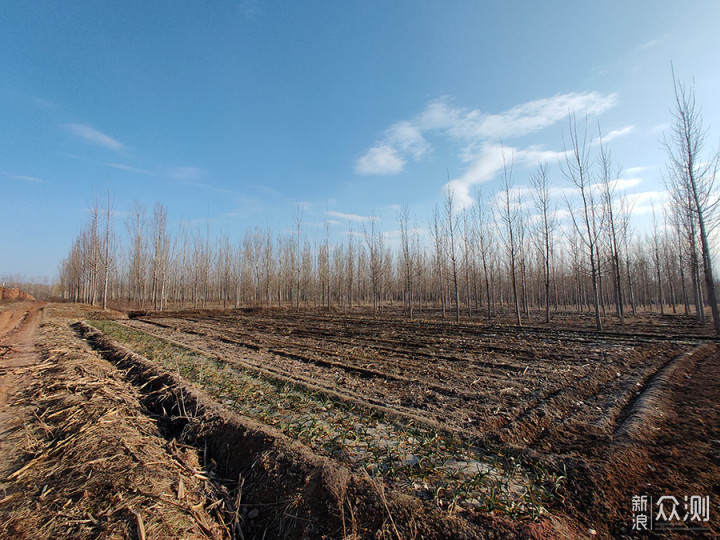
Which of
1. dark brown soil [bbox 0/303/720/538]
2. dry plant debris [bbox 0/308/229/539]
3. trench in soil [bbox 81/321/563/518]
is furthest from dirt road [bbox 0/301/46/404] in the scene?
trench in soil [bbox 81/321/563/518]

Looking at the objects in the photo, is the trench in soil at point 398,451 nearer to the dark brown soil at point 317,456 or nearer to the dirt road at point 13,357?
the dark brown soil at point 317,456

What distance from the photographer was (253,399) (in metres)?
4.32

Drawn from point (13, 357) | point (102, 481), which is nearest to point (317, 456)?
point (102, 481)

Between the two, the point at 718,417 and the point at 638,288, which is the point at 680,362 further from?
the point at 638,288

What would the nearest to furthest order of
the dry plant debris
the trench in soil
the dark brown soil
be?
the dry plant debris → the dark brown soil → the trench in soil

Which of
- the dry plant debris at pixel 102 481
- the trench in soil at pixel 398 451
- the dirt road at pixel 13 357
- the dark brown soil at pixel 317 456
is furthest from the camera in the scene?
the dirt road at pixel 13 357

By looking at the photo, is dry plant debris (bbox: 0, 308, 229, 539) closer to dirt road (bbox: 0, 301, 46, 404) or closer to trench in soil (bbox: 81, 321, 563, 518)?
trench in soil (bbox: 81, 321, 563, 518)

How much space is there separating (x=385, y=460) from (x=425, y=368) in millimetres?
3757

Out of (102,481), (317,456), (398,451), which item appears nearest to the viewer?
(102,481)

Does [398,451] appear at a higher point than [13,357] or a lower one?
lower

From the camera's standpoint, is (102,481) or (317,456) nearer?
(102,481)

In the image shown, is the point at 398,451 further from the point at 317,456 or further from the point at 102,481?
the point at 102,481

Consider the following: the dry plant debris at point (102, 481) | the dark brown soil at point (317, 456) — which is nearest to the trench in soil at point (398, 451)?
the dark brown soil at point (317, 456)

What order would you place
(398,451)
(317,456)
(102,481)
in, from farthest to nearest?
(398,451), (317,456), (102,481)
